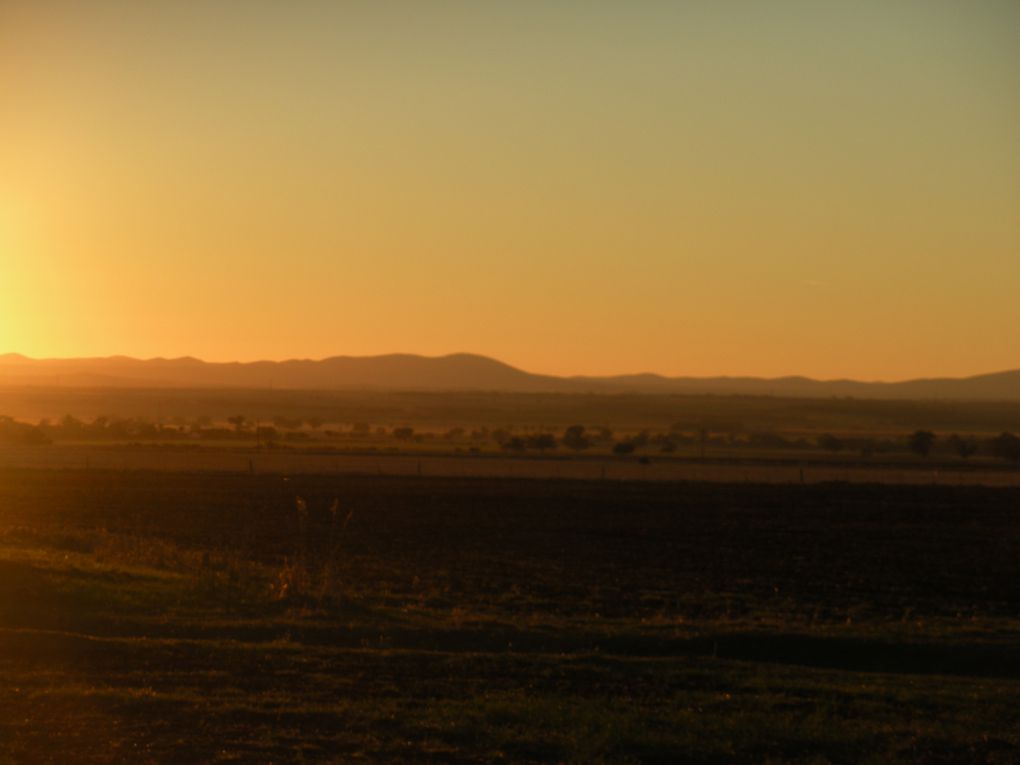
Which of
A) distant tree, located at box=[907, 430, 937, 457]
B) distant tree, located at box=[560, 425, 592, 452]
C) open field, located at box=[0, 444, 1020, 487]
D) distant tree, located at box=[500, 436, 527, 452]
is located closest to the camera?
open field, located at box=[0, 444, 1020, 487]

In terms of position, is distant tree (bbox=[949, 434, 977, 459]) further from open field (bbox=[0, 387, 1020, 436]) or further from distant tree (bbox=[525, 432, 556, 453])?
open field (bbox=[0, 387, 1020, 436])

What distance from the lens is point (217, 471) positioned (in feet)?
189

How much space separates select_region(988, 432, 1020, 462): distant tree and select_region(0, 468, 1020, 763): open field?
5963cm

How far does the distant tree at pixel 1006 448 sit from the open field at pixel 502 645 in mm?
59633

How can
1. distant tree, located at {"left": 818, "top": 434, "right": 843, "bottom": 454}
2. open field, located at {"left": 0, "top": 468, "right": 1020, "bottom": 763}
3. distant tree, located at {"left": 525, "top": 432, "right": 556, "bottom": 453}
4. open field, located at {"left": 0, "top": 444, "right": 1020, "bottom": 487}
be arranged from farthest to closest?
distant tree, located at {"left": 818, "top": 434, "right": 843, "bottom": 454} → distant tree, located at {"left": 525, "top": 432, "right": 556, "bottom": 453} → open field, located at {"left": 0, "top": 444, "right": 1020, "bottom": 487} → open field, located at {"left": 0, "top": 468, "right": 1020, "bottom": 763}

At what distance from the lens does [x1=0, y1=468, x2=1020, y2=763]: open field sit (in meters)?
9.11

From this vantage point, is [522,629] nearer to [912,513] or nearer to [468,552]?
[468,552]

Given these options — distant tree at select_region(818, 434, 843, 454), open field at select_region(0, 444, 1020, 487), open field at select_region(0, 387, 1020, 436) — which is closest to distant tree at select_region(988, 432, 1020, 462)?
open field at select_region(0, 444, 1020, 487)

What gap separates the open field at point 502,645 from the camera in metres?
9.11

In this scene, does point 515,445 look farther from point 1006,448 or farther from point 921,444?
point 1006,448

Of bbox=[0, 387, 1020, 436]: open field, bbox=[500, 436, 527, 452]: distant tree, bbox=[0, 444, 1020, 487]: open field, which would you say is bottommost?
bbox=[0, 444, 1020, 487]: open field

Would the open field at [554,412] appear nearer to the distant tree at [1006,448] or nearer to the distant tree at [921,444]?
the distant tree at [921,444]

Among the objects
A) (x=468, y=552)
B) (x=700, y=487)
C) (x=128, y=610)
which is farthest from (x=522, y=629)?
(x=700, y=487)

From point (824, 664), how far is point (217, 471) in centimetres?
4705
